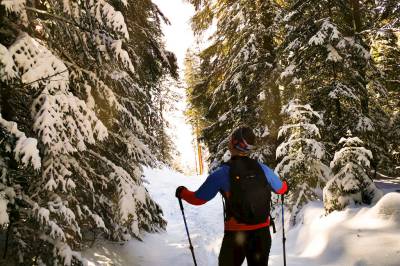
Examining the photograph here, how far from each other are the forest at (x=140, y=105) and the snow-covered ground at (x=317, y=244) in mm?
434

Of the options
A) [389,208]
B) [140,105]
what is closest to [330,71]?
[389,208]

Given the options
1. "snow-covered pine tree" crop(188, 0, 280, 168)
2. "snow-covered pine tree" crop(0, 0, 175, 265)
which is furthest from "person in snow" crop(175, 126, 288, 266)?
"snow-covered pine tree" crop(188, 0, 280, 168)

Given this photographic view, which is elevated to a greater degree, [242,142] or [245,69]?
[245,69]

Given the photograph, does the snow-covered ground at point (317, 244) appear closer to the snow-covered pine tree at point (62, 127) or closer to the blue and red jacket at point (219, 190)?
the snow-covered pine tree at point (62, 127)

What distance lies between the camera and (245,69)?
15461 mm

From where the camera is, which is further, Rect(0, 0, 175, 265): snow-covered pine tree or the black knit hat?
Rect(0, 0, 175, 265): snow-covered pine tree

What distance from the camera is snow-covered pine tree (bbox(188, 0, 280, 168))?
14.8 metres

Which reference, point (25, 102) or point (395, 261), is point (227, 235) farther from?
point (25, 102)

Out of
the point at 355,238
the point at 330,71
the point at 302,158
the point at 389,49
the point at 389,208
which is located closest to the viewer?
the point at 355,238

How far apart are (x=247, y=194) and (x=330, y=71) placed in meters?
9.73

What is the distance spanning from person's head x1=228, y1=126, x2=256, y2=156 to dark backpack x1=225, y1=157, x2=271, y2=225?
Result: 0.47ft

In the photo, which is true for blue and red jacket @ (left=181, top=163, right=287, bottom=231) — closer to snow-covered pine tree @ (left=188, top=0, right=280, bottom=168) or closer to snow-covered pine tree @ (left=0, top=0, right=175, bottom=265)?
snow-covered pine tree @ (left=0, top=0, right=175, bottom=265)

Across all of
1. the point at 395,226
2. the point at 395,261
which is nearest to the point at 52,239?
the point at 395,261

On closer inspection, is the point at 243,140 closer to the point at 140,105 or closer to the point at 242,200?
the point at 242,200
